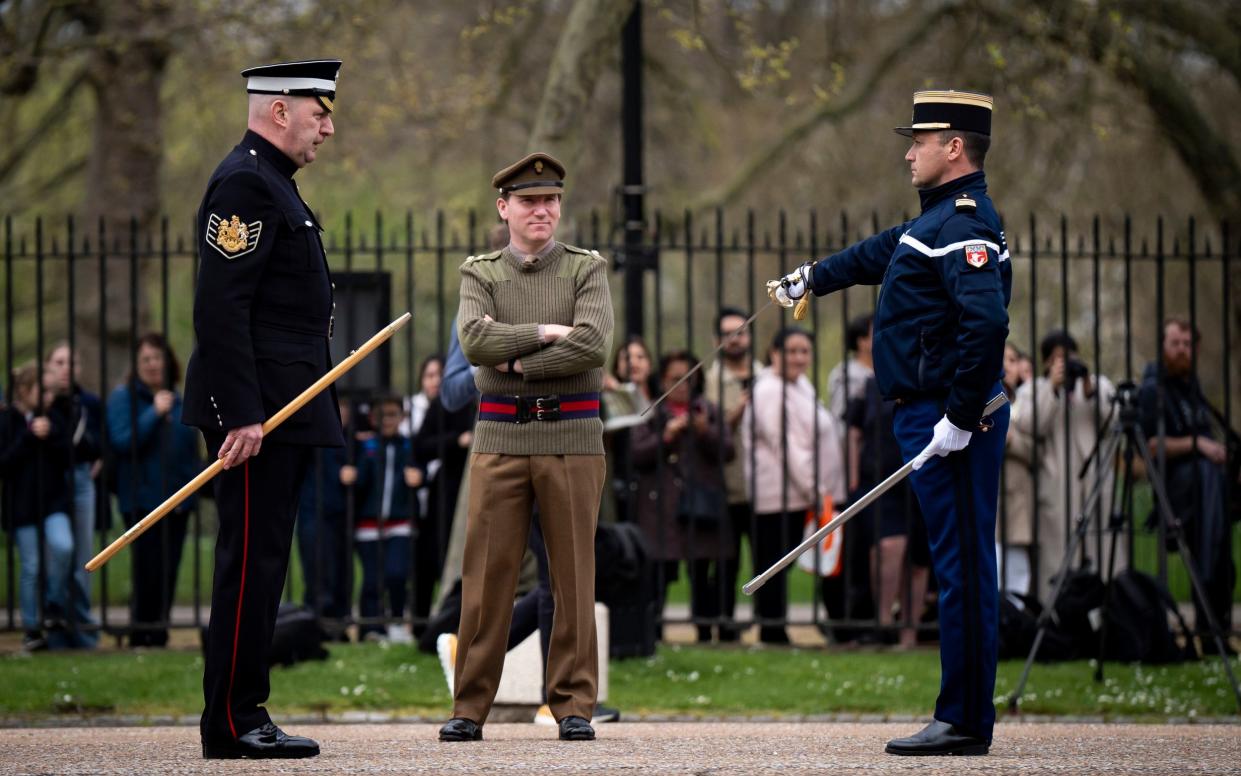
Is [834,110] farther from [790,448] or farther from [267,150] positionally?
[267,150]

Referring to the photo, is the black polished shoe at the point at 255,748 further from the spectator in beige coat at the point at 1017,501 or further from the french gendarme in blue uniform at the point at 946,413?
the spectator in beige coat at the point at 1017,501

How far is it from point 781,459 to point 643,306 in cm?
119

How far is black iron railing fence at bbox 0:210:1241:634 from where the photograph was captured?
10.5 meters

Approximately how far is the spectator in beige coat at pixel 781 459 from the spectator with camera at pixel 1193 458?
5.96ft

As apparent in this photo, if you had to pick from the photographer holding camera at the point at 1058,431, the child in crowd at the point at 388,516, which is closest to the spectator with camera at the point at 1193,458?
the photographer holding camera at the point at 1058,431

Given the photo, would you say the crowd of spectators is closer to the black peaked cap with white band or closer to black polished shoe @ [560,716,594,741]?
black polished shoe @ [560,716,594,741]

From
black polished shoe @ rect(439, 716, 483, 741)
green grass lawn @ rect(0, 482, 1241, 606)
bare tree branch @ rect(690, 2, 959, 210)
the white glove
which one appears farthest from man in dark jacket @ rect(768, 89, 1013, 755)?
bare tree branch @ rect(690, 2, 959, 210)

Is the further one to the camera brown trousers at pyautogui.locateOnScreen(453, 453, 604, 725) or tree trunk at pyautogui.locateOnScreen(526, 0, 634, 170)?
tree trunk at pyautogui.locateOnScreen(526, 0, 634, 170)

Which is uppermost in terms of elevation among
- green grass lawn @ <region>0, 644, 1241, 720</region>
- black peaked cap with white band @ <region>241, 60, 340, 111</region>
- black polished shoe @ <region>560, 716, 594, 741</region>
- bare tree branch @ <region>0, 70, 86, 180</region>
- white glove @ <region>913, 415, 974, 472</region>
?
bare tree branch @ <region>0, 70, 86, 180</region>

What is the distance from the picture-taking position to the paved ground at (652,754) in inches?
208

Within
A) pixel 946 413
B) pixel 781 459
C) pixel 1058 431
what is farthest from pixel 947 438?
pixel 1058 431

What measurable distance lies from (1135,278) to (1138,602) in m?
7.80

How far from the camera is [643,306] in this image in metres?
11.1

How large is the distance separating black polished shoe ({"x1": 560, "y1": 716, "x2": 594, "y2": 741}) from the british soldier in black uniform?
36.2 inches
